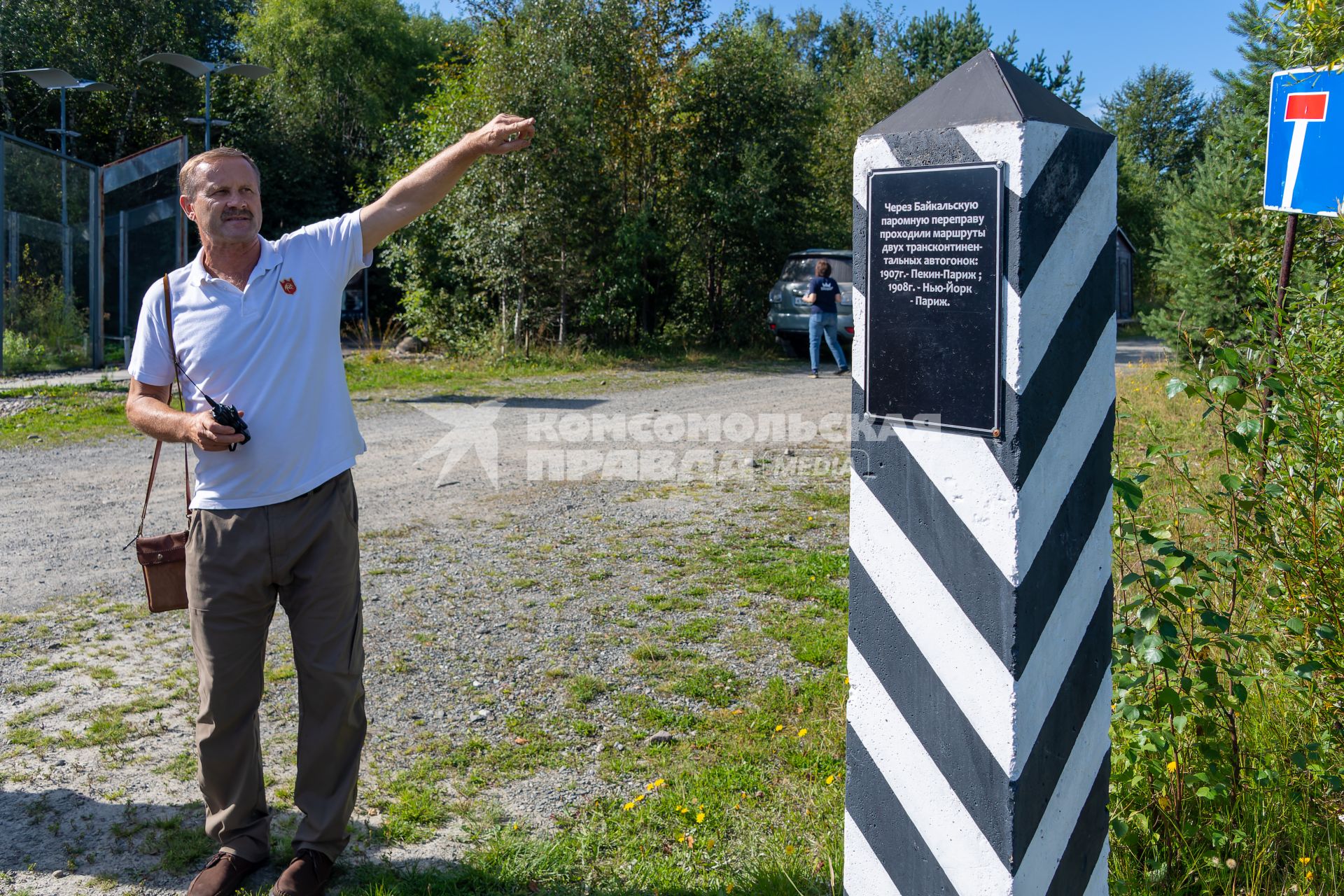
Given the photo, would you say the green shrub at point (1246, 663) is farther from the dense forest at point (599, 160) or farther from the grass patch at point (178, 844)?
the dense forest at point (599, 160)

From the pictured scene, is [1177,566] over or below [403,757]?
over

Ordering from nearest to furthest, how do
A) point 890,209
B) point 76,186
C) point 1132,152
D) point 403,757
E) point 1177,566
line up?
point 890,209 < point 1177,566 < point 403,757 < point 76,186 < point 1132,152

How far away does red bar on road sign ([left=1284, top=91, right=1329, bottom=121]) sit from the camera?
406 cm

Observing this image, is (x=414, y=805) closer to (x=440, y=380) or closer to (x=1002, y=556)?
(x=1002, y=556)

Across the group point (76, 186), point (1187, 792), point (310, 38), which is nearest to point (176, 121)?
point (310, 38)

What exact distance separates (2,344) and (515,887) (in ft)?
47.1

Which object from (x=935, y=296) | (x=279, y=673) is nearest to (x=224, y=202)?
(x=935, y=296)

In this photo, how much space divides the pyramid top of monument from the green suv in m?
16.6

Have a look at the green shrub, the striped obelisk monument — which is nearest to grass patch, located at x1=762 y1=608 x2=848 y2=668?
the green shrub

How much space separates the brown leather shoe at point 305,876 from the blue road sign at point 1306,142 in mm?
4032

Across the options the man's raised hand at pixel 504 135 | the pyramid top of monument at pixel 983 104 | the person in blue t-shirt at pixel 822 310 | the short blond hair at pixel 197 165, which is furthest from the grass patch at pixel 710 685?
the person in blue t-shirt at pixel 822 310

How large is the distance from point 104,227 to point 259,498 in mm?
15902

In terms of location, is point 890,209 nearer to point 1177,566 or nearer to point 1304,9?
point 1177,566

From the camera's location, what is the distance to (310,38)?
3562 centimetres
